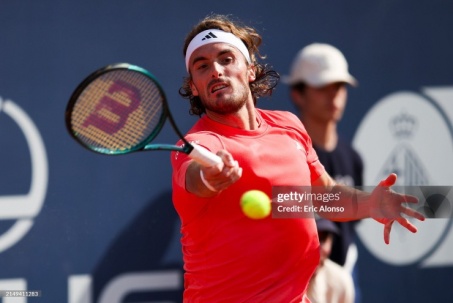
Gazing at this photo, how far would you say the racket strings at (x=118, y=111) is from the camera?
3.13 metres

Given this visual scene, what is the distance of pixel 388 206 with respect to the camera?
11.5 ft

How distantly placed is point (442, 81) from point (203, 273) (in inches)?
99.6

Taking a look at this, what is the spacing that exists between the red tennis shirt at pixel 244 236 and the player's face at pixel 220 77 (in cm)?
11

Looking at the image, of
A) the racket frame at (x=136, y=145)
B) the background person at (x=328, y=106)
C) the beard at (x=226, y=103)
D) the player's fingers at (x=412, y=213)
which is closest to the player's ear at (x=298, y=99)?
the background person at (x=328, y=106)

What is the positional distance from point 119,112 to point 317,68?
1820 mm

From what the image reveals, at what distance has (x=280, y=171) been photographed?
337cm

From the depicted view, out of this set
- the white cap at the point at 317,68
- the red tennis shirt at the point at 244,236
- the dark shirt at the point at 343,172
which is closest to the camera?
the red tennis shirt at the point at 244,236

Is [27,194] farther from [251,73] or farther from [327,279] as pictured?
[327,279]

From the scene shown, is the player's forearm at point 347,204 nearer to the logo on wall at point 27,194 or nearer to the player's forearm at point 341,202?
the player's forearm at point 341,202

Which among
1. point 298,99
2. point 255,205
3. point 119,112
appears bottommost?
point 255,205

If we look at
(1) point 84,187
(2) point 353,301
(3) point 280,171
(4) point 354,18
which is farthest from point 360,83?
(3) point 280,171

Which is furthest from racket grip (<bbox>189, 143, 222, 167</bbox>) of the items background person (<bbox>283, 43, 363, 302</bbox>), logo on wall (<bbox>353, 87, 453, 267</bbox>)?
logo on wall (<bbox>353, 87, 453, 267</bbox>)

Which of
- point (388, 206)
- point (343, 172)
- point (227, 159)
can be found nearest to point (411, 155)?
point (343, 172)

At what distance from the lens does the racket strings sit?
3135 millimetres
